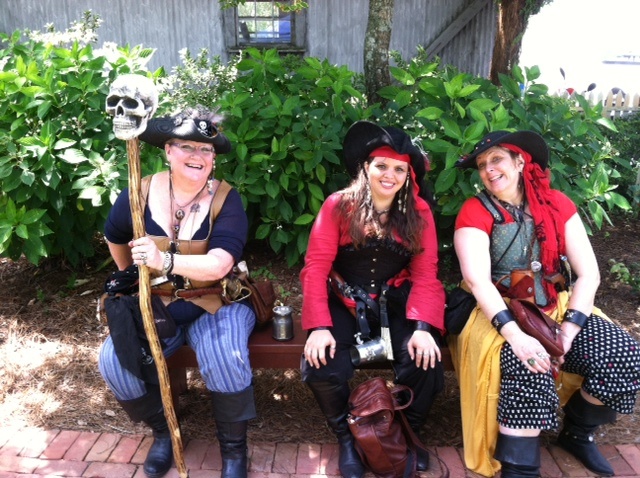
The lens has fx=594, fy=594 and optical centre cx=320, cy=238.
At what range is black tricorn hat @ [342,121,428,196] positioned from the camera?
271cm

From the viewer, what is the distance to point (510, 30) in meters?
7.56

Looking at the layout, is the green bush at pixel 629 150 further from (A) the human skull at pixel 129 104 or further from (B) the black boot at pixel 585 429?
(A) the human skull at pixel 129 104

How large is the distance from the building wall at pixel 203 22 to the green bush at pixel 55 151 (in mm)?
4295

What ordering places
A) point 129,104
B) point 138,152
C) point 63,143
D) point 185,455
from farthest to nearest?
point 63,143 < point 185,455 < point 138,152 < point 129,104

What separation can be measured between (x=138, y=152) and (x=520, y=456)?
206 cm

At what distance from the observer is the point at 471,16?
27.4 ft

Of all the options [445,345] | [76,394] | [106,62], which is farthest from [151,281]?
[106,62]

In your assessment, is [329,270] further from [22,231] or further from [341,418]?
[22,231]

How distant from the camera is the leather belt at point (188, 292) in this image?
9.03 feet

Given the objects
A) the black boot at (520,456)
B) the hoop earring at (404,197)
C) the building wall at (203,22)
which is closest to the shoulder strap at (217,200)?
A: the hoop earring at (404,197)

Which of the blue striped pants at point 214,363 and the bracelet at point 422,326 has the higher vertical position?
the bracelet at point 422,326

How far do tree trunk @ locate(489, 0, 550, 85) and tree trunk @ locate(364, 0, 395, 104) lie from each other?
3.06 m

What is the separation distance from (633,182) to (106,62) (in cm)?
537

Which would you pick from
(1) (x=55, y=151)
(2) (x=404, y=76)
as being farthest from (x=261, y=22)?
(1) (x=55, y=151)
